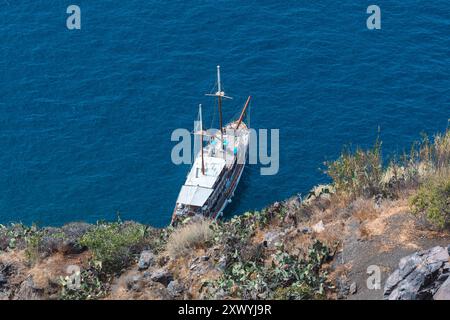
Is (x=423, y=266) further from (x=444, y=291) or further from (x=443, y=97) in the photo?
(x=443, y=97)

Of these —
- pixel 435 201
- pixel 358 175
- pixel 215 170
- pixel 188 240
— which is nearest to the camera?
pixel 435 201

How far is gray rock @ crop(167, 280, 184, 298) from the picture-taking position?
92.8 ft

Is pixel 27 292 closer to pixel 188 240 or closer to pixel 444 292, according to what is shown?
pixel 188 240

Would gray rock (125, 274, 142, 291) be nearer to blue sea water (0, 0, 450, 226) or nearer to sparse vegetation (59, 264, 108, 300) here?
sparse vegetation (59, 264, 108, 300)

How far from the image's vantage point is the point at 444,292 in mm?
22688

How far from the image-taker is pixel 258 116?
2574 inches

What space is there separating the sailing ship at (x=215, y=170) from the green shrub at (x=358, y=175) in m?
19.8

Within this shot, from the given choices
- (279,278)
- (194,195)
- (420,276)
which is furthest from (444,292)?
(194,195)

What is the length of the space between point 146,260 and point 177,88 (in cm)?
3825

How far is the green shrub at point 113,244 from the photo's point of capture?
31.5 metres

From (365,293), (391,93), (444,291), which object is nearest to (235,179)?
(391,93)

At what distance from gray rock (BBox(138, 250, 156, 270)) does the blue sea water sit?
24.6 meters

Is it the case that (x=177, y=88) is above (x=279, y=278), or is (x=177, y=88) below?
above

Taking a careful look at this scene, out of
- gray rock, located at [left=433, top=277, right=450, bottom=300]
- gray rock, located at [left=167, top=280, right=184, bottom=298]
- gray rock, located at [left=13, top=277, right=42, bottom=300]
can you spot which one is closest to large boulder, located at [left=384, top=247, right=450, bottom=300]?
gray rock, located at [left=433, top=277, right=450, bottom=300]
